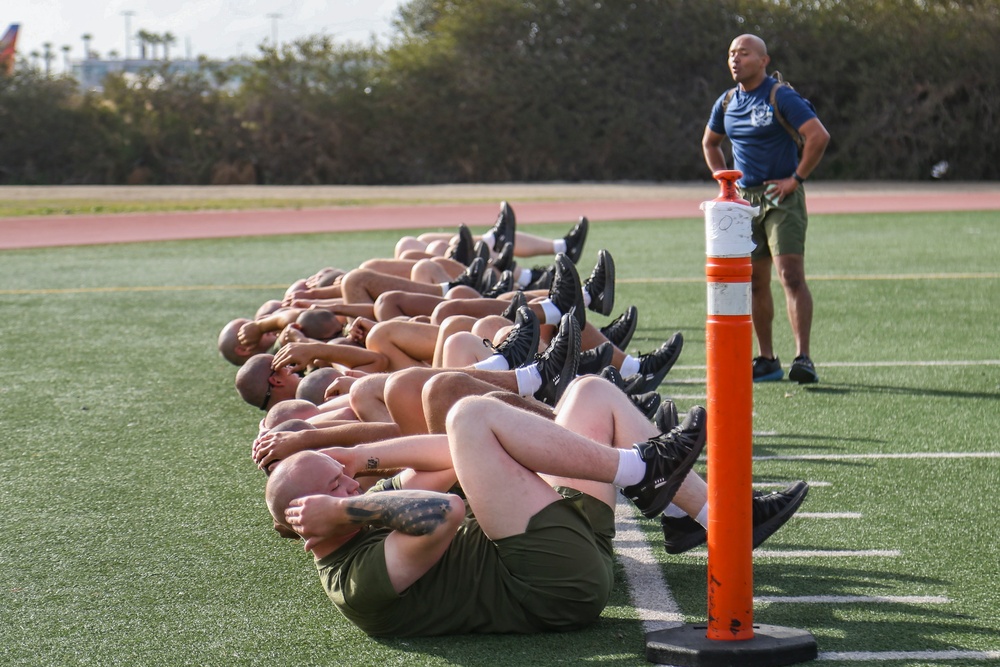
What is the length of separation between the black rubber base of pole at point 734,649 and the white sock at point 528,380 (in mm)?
1591

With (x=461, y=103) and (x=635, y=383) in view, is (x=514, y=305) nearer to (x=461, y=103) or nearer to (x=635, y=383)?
(x=635, y=383)

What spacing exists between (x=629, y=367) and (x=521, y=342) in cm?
102

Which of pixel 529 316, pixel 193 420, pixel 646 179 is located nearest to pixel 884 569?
pixel 529 316

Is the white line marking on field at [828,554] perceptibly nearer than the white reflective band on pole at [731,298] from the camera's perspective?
No

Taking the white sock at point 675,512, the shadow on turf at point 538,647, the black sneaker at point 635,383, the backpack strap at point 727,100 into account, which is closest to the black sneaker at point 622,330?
the black sneaker at point 635,383

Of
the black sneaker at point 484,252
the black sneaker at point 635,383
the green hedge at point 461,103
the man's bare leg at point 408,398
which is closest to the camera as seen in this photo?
the man's bare leg at point 408,398

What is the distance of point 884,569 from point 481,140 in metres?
24.8

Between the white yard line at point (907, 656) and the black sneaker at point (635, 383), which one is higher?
the black sneaker at point (635, 383)

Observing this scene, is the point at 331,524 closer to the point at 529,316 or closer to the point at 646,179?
the point at 529,316

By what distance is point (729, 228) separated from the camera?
3.23 metres

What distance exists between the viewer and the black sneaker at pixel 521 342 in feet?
17.1

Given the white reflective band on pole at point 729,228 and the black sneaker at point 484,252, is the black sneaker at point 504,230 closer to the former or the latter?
the black sneaker at point 484,252

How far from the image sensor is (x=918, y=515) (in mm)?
4785

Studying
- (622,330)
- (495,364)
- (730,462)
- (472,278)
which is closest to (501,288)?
(472,278)
